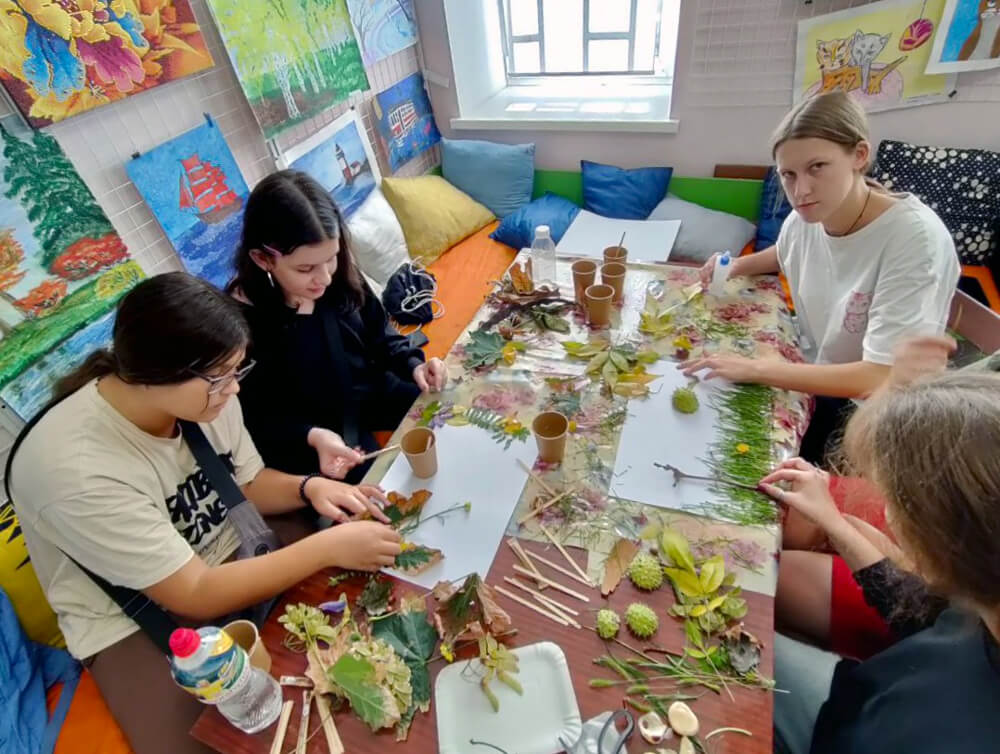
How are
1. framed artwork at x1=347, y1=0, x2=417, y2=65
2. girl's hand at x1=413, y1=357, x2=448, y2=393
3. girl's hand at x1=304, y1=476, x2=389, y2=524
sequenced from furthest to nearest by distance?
framed artwork at x1=347, y1=0, x2=417, y2=65
girl's hand at x1=413, y1=357, x2=448, y2=393
girl's hand at x1=304, y1=476, x2=389, y2=524

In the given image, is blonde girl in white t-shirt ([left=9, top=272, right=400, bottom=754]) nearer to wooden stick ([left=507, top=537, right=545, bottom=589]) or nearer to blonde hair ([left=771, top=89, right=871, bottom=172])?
wooden stick ([left=507, top=537, right=545, bottom=589])

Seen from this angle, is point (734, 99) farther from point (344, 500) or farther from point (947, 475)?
point (344, 500)

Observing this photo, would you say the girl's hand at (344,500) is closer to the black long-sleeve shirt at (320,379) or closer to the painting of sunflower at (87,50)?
the black long-sleeve shirt at (320,379)

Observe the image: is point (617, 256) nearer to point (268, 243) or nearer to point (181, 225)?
point (268, 243)

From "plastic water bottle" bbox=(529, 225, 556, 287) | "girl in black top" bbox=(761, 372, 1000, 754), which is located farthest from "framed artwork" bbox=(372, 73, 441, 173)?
"girl in black top" bbox=(761, 372, 1000, 754)

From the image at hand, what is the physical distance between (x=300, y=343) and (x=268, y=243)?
312 mm

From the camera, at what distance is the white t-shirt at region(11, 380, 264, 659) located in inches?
34.6

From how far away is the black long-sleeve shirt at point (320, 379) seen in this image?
4.85 ft

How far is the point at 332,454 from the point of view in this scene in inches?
52.4

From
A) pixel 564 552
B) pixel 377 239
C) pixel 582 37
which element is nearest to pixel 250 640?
pixel 564 552

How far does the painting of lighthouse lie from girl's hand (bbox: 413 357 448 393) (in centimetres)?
114

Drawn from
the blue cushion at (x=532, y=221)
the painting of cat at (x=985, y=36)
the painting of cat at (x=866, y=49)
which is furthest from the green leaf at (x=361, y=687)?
the painting of cat at (x=985, y=36)

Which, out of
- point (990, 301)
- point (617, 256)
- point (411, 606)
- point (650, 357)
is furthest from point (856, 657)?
point (990, 301)

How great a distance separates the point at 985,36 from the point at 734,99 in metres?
0.92
